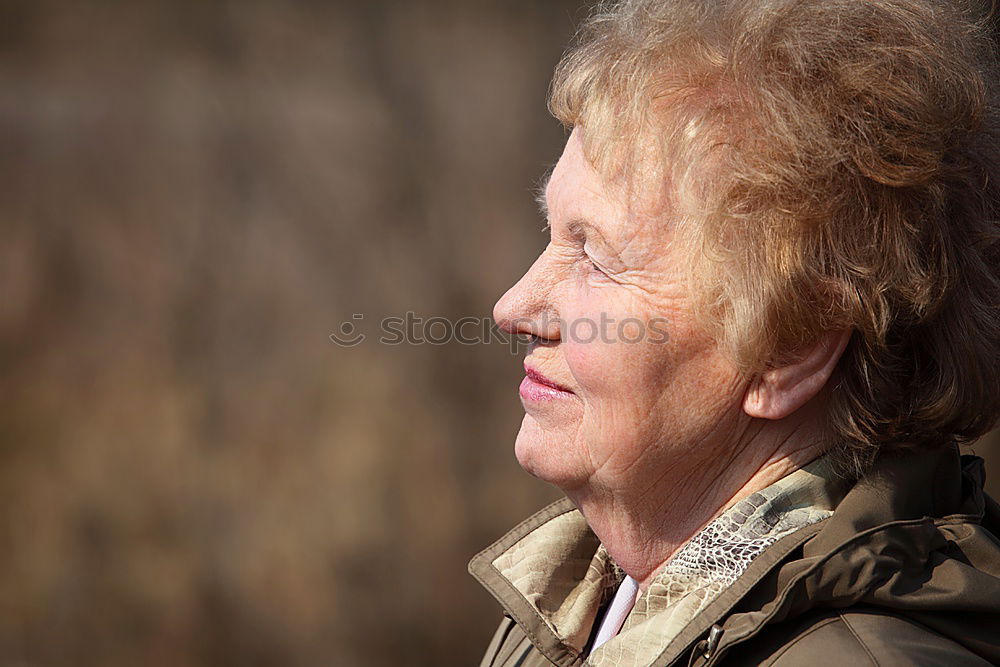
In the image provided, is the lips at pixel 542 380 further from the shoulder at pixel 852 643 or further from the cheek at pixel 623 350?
the shoulder at pixel 852 643

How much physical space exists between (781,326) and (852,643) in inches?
14.4

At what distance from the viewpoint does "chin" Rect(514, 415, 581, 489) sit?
1279mm

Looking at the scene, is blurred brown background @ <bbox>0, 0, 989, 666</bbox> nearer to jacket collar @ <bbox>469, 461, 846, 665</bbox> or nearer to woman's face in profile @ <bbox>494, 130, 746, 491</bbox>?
jacket collar @ <bbox>469, 461, 846, 665</bbox>

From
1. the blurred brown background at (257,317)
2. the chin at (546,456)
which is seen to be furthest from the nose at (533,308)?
the blurred brown background at (257,317)

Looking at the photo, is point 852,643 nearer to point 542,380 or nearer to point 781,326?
point 781,326

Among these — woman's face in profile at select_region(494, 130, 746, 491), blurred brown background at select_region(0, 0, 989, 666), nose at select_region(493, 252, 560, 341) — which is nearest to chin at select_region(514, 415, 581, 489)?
woman's face in profile at select_region(494, 130, 746, 491)

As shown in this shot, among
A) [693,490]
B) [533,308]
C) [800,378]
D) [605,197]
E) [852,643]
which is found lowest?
[852,643]

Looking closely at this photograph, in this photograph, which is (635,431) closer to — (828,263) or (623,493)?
(623,493)

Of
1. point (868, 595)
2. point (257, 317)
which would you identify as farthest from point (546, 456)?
point (257, 317)

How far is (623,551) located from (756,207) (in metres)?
0.50

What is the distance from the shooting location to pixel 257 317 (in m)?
3.46

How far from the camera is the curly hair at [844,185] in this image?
3.67ft

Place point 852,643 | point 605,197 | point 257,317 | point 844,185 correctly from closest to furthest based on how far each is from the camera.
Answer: point 852,643
point 844,185
point 605,197
point 257,317

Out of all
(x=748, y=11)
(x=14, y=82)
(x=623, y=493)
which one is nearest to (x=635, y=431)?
(x=623, y=493)
